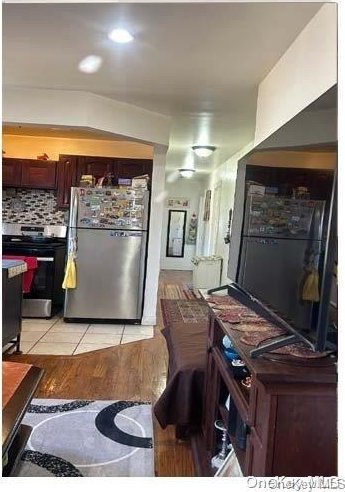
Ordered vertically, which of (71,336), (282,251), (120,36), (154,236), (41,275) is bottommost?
(71,336)

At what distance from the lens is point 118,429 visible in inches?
93.2

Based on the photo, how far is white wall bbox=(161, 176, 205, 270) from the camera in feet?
33.8

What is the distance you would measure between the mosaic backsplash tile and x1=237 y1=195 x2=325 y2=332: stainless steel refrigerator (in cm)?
396

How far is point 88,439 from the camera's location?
2.23m

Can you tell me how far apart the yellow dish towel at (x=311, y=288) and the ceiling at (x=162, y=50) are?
97 centimetres

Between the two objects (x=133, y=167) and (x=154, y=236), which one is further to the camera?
(x=133, y=167)

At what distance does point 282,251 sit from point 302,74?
116cm

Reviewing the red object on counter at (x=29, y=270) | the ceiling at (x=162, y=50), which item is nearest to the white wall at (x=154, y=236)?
the ceiling at (x=162, y=50)

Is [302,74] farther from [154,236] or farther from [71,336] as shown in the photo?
[71,336]

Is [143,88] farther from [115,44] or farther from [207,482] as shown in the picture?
[207,482]

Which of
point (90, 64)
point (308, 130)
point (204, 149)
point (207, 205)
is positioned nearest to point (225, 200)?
point (204, 149)

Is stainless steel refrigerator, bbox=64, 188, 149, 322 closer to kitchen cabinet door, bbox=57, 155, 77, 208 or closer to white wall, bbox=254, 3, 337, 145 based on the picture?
kitchen cabinet door, bbox=57, 155, 77, 208

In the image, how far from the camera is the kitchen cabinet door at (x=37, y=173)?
5156mm

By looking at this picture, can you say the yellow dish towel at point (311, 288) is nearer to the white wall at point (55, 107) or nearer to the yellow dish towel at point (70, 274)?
the white wall at point (55, 107)
